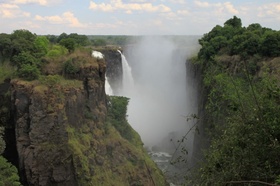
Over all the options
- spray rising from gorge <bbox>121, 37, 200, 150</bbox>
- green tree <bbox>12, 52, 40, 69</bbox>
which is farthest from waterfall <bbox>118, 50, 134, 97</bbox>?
green tree <bbox>12, 52, 40, 69</bbox>

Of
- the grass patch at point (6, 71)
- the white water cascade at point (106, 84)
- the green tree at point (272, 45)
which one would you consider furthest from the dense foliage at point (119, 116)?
the green tree at point (272, 45)

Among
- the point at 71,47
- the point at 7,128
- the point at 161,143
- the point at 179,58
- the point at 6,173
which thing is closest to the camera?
the point at 6,173

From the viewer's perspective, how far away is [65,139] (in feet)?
92.4

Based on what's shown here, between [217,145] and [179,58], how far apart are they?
6633 cm

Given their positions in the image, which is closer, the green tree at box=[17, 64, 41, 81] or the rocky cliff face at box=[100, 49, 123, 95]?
the green tree at box=[17, 64, 41, 81]

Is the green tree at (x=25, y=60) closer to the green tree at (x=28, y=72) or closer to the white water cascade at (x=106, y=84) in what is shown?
the green tree at (x=28, y=72)

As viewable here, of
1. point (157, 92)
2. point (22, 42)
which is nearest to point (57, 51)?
point (22, 42)

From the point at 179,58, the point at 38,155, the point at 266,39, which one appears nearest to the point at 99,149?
the point at 38,155

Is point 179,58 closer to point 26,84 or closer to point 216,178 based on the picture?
point 26,84

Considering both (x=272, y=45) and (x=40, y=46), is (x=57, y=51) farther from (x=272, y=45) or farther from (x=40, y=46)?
(x=272, y=45)

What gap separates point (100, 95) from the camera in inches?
1380

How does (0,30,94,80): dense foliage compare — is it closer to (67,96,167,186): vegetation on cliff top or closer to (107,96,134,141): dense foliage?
(67,96,167,186): vegetation on cliff top

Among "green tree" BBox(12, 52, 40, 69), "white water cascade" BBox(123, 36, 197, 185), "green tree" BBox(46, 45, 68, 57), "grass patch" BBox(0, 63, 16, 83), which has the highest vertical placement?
"green tree" BBox(46, 45, 68, 57)

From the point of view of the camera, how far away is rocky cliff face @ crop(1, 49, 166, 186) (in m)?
27.4
